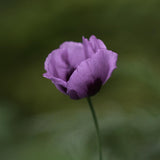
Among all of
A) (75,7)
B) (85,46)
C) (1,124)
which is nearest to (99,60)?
(85,46)

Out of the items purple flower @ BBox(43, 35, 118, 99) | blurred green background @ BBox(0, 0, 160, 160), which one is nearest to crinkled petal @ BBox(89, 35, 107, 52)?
purple flower @ BBox(43, 35, 118, 99)

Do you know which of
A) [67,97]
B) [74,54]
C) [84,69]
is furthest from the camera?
[67,97]

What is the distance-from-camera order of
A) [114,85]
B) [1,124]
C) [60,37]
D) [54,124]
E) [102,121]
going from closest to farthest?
[102,121]
[54,124]
[1,124]
[114,85]
[60,37]

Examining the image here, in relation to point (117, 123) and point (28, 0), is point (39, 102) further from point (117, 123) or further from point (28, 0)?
point (28, 0)

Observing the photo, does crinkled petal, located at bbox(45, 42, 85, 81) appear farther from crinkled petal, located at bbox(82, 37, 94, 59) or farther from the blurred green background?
the blurred green background

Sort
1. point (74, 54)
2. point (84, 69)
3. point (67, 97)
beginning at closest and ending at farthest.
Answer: point (84, 69) < point (74, 54) < point (67, 97)

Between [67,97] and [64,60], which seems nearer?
[64,60]

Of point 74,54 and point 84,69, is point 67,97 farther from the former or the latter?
point 84,69

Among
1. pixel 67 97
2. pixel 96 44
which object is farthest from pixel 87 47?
pixel 67 97
